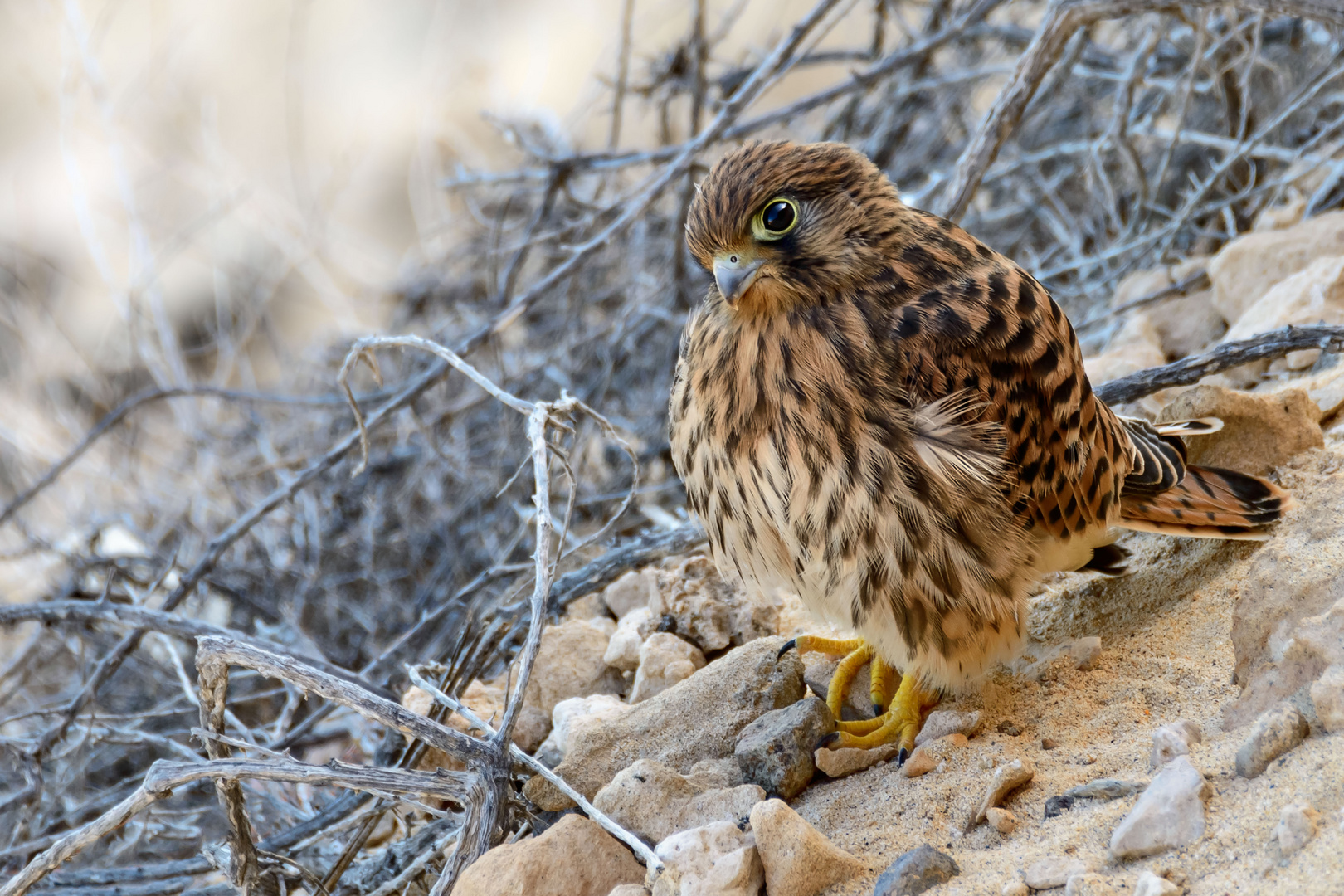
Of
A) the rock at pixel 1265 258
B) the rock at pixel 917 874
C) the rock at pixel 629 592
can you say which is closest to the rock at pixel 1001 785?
the rock at pixel 917 874

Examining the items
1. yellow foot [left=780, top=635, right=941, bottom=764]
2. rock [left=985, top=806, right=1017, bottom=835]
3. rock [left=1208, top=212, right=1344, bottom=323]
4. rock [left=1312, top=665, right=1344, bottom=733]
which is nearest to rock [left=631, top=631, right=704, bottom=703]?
yellow foot [left=780, top=635, right=941, bottom=764]

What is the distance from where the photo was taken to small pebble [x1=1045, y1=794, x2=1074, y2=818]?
5.09 ft

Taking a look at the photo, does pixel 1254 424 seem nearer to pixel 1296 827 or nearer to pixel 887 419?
pixel 887 419

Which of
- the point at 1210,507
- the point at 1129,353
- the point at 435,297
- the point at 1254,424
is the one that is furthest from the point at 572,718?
the point at 435,297

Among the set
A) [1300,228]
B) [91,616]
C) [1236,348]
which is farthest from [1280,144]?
[91,616]

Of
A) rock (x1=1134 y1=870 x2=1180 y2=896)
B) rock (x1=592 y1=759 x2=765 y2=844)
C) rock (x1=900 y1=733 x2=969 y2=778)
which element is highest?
rock (x1=592 y1=759 x2=765 y2=844)

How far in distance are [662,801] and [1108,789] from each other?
68 cm

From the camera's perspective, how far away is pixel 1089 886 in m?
1.28

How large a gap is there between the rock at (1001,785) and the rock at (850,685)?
1.84ft

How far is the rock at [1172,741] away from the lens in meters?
1.54

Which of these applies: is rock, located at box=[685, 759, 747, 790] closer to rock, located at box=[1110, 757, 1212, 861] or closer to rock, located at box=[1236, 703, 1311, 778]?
rock, located at box=[1110, 757, 1212, 861]

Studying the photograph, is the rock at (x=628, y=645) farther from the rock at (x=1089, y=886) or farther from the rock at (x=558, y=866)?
the rock at (x=1089, y=886)

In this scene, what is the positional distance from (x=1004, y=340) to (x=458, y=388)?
2.59 metres

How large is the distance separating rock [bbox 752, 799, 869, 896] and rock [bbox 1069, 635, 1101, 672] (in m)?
0.75
